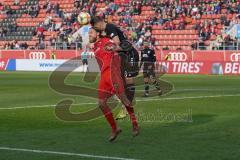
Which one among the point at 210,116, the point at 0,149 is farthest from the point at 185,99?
the point at 0,149

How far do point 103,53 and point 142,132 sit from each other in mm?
2053

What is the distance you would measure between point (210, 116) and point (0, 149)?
6.79 m

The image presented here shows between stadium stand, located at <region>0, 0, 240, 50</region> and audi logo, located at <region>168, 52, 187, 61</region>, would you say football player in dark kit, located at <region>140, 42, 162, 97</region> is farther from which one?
audi logo, located at <region>168, 52, 187, 61</region>

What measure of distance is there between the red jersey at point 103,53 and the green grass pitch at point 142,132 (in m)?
1.49

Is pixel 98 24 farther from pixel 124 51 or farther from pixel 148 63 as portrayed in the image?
pixel 148 63

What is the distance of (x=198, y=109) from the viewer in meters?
17.9

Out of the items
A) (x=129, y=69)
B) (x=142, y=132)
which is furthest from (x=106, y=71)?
(x=129, y=69)

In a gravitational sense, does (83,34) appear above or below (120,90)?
below

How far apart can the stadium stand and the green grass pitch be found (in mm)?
27429

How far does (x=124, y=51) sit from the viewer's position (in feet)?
49.0

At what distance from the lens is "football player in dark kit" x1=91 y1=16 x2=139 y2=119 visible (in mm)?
12188

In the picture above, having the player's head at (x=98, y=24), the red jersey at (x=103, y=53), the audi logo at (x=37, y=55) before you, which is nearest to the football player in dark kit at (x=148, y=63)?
the red jersey at (x=103, y=53)

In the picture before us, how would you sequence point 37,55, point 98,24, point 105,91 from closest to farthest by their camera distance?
1. point 98,24
2. point 105,91
3. point 37,55

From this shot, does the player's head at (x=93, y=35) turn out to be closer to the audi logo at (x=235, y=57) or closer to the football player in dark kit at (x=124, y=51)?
the football player in dark kit at (x=124, y=51)
